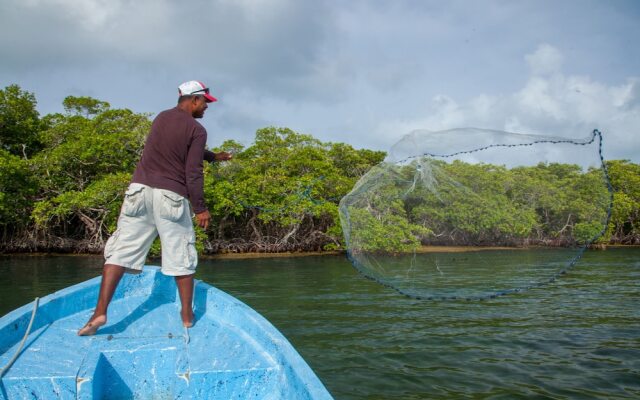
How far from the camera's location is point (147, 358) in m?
3.21

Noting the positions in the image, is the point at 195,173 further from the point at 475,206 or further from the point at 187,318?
the point at 475,206

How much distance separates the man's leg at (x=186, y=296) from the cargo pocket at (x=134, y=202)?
0.59m

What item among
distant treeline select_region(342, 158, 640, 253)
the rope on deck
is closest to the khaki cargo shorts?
the rope on deck

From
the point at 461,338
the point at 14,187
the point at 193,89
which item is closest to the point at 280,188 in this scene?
the point at 14,187

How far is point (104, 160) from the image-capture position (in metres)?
21.6

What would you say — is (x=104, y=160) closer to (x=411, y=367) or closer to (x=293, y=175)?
(x=293, y=175)

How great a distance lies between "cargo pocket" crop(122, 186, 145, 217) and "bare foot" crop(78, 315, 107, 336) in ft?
2.61

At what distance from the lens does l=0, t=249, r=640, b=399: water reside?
4.63 metres

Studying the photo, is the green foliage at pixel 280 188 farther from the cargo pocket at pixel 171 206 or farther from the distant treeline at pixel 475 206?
the cargo pocket at pixel 171 206

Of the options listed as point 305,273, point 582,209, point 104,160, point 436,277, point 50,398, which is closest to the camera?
point 50,398

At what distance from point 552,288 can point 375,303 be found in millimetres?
4504

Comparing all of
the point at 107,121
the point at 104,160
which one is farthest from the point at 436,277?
the point at 107,121

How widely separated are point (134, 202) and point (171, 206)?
271 millimetres

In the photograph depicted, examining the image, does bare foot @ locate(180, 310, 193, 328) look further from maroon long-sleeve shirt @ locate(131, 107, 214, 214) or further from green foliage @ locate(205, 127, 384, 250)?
green foliage @ locate(205, 127, 384, 250)
